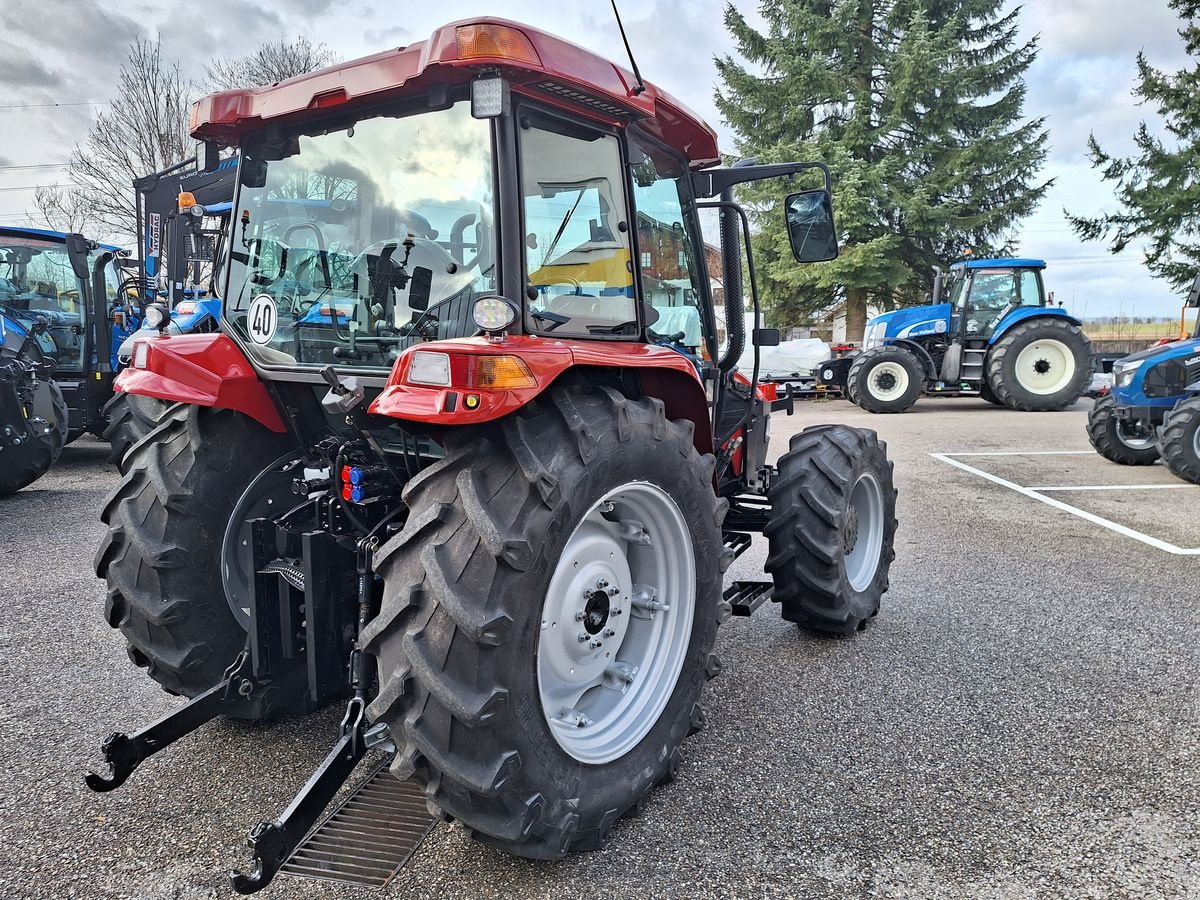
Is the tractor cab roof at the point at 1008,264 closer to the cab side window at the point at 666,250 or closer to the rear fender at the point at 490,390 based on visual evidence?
the cab side window at the point at 666,250

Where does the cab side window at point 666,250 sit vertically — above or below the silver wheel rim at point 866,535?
above

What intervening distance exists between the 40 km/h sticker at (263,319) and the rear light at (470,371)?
0.92 m

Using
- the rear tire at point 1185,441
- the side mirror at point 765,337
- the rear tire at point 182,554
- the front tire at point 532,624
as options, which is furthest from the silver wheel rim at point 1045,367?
the rear tire at point 182,554

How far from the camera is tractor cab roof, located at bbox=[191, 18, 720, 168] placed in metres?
2.17

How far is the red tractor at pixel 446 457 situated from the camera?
2.05 metres

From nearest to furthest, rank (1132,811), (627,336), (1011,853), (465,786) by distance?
(465,786) → (1011,853) → (1132,811) → (627,336)

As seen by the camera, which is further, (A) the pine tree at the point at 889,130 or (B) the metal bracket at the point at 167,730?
(A) the pine tree at the point at 889,130

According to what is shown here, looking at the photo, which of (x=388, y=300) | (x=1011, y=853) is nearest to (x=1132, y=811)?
(x=1011, y=853)

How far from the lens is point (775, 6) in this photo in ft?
72.3

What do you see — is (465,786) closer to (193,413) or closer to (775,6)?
(193,413)

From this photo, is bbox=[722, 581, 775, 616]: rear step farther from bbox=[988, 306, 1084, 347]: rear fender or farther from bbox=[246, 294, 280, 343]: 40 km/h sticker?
bbox=[988, 306, 1084, 347]: rear fender

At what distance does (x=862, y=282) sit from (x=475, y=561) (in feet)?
66.0

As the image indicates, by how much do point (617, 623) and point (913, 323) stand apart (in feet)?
47.0

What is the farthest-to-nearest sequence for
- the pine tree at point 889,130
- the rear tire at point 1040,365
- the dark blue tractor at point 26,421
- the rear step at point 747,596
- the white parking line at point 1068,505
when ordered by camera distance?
the pine tree at point 889,130 < the rear tire at point 1040,365 < the dark blue tractor at point 26,421 < the white parking line at point 1068,505 < the rear step at point 747,596
